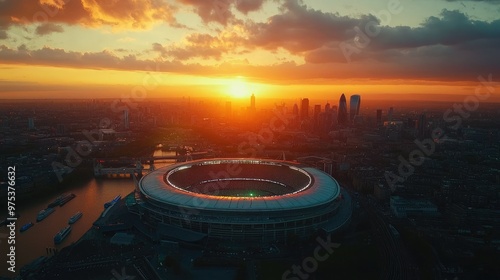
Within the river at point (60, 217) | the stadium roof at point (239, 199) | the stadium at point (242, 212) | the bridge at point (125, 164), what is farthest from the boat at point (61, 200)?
the bridge at point (125, 164)

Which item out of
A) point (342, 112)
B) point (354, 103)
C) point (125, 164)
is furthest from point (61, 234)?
point (354, 103)

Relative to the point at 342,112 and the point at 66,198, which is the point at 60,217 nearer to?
the point at 66,198

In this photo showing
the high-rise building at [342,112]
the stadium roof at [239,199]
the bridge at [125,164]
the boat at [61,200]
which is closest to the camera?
the stadium roof at [239,199]

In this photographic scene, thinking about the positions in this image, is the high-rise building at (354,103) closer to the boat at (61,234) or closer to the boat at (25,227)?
the boat at (61,234)

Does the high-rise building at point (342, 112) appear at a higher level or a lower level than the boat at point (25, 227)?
higher

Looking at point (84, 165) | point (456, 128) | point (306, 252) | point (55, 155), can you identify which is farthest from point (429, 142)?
point (55, 155)

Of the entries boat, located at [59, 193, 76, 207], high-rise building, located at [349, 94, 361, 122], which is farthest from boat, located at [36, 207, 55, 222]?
high-rise building, located at [349, 94, 361, 122]
